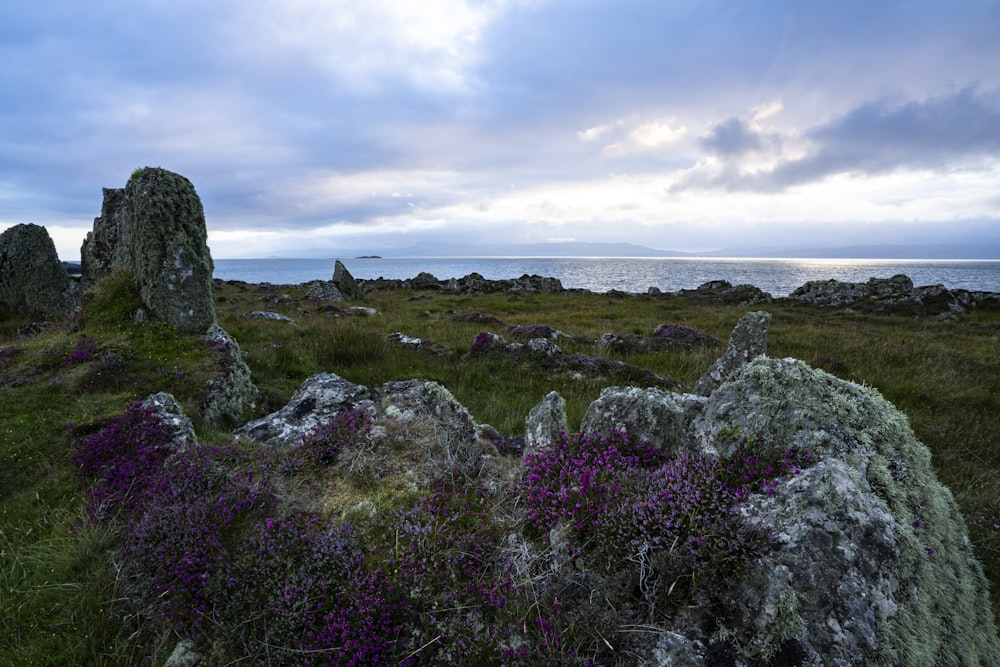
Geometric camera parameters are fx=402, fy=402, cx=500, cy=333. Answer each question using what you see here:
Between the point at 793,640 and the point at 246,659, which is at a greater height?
the point at 793,640

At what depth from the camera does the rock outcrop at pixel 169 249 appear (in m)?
9.48

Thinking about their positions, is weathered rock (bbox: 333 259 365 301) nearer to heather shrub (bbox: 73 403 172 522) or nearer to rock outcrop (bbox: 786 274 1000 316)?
heather shrub (bbox: 73 403 172 522)

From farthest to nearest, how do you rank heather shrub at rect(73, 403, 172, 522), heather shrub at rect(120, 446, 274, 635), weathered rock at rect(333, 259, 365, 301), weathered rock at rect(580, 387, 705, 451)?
weathered rock at rect(333, 259, 365, 301) < heather shrub at rect(73, 403, 172, 522) < weathered rock at rect(580, 387, 705, 451) < heather shrub at rect(120, 446, 274, 635)

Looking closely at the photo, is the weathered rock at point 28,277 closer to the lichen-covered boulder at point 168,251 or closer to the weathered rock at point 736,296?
the lichen-covered boulder at point 168,251

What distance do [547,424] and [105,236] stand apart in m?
21.3

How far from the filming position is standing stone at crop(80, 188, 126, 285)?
53.2ft

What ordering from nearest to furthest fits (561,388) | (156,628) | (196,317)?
(156,628) < (196,317) < (561,388)

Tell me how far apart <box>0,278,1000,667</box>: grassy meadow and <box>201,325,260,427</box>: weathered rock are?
206 millimetres

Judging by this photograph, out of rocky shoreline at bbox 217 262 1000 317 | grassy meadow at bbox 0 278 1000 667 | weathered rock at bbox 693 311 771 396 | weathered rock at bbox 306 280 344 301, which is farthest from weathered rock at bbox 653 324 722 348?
rocky shoreline at bbox 217 262 1000 317

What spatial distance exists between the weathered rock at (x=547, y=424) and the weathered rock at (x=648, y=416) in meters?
0.35

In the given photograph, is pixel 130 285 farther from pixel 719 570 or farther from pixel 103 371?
pixel 719 570

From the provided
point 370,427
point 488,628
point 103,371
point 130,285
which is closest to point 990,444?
point 488,628

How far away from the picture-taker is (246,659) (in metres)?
3.02

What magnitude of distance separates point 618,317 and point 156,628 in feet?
97.0
